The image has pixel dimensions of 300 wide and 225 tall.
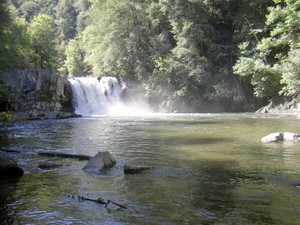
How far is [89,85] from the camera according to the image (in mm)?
30797

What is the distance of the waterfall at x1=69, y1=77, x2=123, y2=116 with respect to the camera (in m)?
29.4

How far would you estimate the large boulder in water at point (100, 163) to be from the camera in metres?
7.75

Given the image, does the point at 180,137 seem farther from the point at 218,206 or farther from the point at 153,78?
the point at 153,78

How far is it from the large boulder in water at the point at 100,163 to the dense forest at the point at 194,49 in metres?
15.7

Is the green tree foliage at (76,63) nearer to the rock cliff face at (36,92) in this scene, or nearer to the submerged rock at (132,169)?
the rock cliff face at (36,92)

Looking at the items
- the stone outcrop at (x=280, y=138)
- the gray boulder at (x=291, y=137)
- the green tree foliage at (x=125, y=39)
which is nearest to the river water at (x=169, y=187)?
the stone outcrop at (x=280, y=138)

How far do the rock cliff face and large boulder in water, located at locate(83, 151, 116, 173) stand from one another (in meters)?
16.7

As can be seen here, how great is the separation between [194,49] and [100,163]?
22.5 meters

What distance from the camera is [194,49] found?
28797 mm

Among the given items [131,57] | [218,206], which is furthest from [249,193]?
[131,57]

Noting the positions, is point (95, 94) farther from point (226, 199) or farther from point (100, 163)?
point (226, 199)

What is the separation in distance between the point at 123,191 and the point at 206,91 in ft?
77.2

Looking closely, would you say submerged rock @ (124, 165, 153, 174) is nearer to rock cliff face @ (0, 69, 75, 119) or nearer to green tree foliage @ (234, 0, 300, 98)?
green tree foliage @ (234, 0, 300, 98)

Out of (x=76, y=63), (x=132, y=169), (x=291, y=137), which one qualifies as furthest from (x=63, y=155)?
(x=76, y=63)
